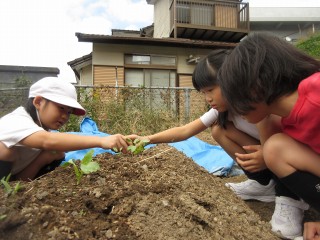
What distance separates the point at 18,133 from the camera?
1.77 meters

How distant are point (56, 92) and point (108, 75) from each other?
7963 millimetres

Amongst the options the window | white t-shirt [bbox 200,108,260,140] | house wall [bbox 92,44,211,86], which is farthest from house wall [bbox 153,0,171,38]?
white t-shirt [bbox 200,108,260,140]

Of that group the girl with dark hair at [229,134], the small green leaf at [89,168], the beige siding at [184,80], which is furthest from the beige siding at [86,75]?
the small green leaf at [89,168]

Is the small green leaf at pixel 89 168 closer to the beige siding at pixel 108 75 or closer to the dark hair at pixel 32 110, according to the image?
the dark hair at pixel 32 110

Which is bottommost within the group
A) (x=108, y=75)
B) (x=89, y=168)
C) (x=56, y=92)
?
(x=89, y=168)

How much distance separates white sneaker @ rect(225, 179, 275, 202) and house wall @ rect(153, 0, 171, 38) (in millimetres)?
10771

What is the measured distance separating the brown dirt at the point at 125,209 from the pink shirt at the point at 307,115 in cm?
46

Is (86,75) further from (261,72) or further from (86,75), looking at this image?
(261,72)

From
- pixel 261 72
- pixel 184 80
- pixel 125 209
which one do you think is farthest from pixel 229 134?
pixel 184 80

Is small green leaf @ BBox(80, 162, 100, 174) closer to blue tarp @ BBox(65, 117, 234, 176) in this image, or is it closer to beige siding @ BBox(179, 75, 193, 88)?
blue tarp @ BBox(65, 117, 234, 176)

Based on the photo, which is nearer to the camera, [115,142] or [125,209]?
[125,209]

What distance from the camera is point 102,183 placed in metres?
1.50

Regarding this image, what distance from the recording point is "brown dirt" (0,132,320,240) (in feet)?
3.68

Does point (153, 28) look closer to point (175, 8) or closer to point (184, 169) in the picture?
point (175, 8)
